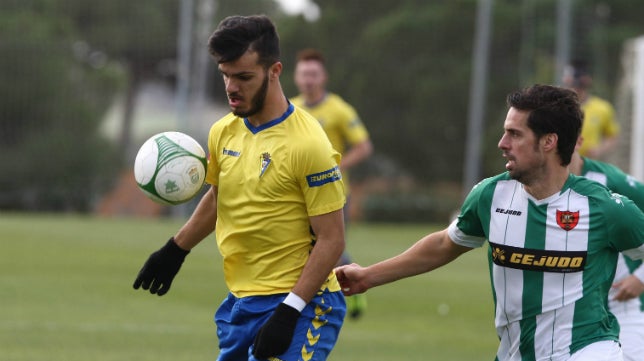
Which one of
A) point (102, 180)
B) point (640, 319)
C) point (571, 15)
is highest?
point (571, 15)

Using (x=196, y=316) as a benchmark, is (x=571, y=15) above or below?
above

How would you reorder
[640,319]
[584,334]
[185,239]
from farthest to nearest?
[640,319] → [185,239] → [584,334]

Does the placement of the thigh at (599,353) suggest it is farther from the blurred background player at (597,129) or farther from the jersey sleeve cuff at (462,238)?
the blurred background player at (597,129)

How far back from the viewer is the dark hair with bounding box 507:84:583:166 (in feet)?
15.7

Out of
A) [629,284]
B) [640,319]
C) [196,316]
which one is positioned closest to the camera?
[629,284]

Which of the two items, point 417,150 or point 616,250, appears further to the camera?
point 417,150

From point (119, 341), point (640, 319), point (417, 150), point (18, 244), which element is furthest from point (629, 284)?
point (417, 150)

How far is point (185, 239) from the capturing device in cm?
533

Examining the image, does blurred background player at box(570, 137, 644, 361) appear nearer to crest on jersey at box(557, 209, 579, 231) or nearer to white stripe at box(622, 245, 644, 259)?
white stripe at box(622, 245, 644, 259)

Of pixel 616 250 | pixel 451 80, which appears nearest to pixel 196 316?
pixel 616 250

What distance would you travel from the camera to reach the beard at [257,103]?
4.77 m

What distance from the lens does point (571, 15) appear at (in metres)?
30.9

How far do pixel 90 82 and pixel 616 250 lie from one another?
83.3ft

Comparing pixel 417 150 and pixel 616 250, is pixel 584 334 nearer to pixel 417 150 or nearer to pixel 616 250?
pixel 616 250
